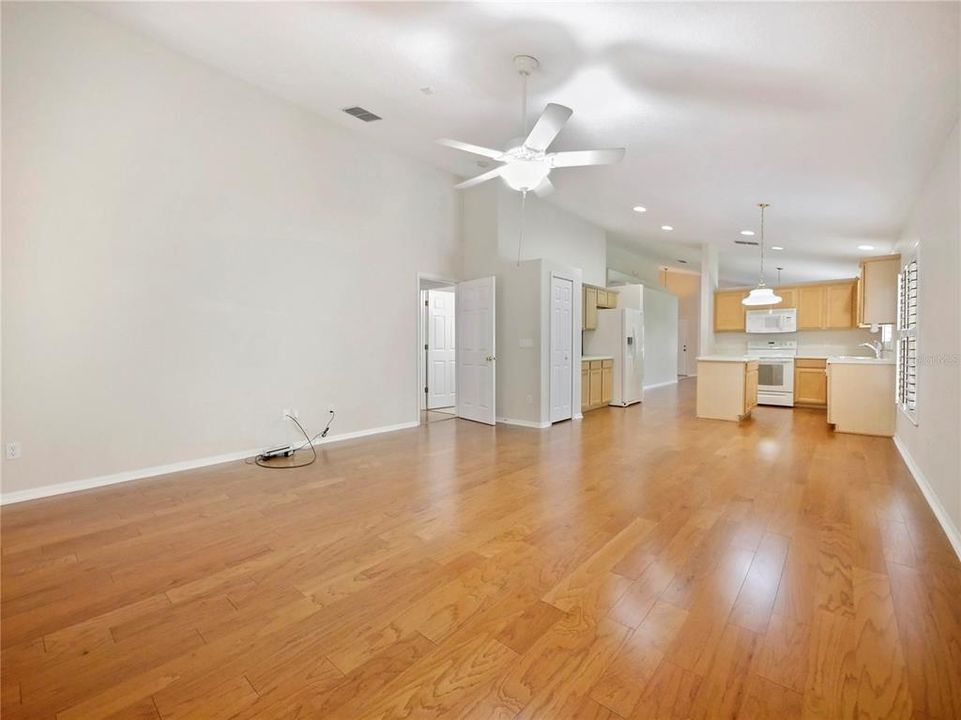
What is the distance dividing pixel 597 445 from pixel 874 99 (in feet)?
12.2

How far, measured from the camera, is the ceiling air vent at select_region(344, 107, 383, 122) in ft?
14.6

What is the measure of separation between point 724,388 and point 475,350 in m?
3.73

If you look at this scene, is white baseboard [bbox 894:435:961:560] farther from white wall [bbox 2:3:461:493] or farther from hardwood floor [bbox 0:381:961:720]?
white wall [bbox 2:3:461:493]

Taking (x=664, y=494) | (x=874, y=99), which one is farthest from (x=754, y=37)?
(x=664, y=494)

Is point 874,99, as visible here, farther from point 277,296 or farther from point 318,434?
point 318,434

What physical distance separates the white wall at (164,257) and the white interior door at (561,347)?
95.7 inches

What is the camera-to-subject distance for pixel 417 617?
5.91ft

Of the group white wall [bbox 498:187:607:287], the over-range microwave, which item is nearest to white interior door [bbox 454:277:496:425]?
white wall [bbox 498:187:607:287]

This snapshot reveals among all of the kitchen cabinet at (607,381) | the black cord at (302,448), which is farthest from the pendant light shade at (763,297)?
the black cord at (302,448)

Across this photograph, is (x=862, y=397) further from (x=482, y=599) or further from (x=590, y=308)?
(x=482, y=599)

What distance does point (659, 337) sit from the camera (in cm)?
1145

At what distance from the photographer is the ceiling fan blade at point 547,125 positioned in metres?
2.87

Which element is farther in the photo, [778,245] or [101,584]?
[778,245]

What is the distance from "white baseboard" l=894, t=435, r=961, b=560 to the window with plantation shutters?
41cm
